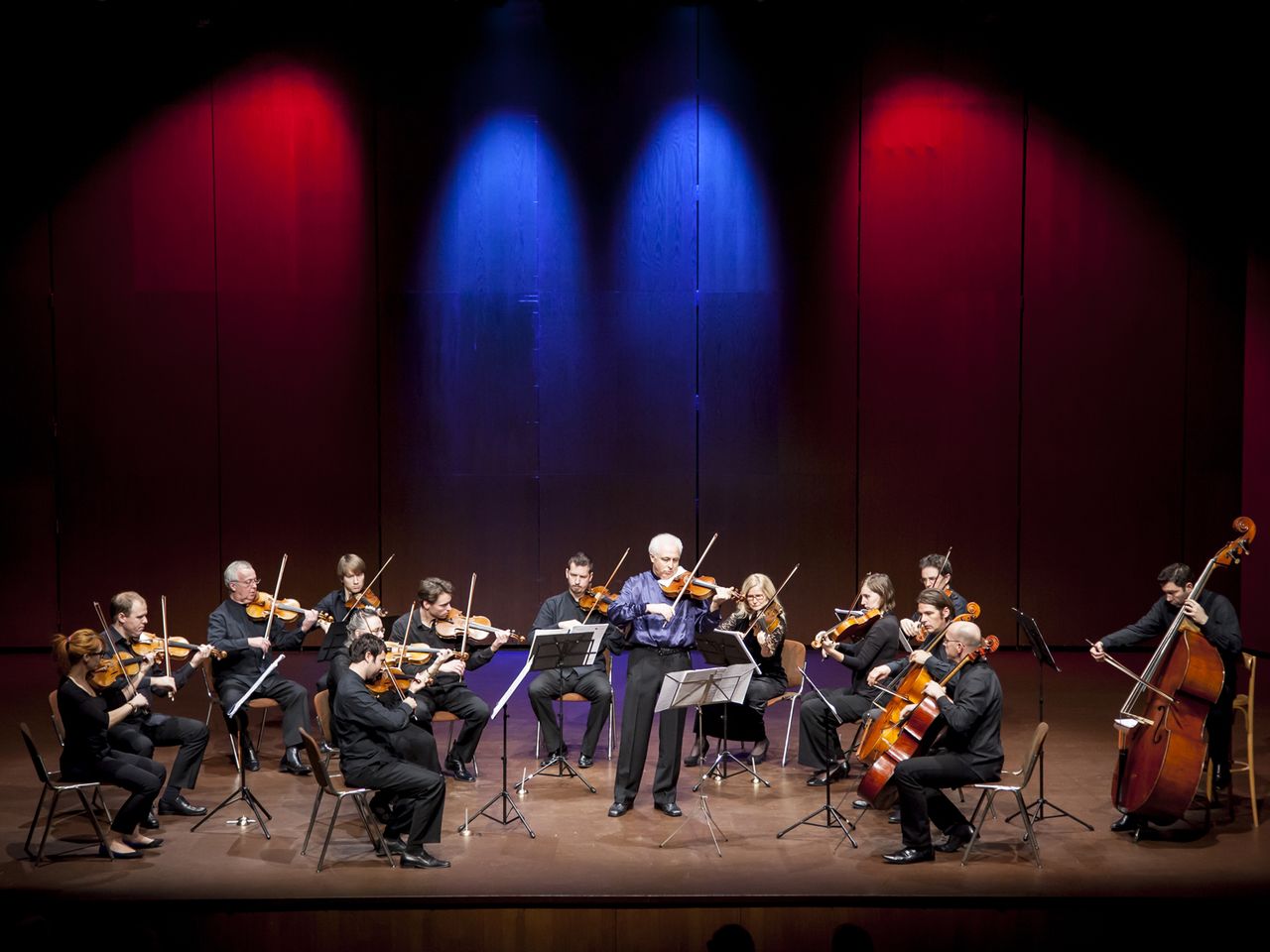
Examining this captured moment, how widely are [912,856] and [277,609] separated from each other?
13.7ft

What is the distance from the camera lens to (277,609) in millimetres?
7738

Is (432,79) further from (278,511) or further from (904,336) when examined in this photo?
(904,336)

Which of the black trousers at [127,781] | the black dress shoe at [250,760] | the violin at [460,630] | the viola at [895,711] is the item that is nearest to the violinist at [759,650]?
the viola at [895,711]

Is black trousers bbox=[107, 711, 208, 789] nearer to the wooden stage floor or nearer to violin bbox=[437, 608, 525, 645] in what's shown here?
the wooden stage floor

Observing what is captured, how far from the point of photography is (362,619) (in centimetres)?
616

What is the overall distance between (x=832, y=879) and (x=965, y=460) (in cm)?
575

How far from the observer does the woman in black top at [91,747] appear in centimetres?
576

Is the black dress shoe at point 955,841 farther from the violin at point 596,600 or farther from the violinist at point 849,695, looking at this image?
the violin at point 596,600

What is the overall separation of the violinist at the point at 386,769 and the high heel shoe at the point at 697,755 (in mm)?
2046

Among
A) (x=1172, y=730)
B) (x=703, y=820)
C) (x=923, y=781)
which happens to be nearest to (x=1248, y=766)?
(x=1172, y=730)

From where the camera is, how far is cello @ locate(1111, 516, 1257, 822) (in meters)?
5.72

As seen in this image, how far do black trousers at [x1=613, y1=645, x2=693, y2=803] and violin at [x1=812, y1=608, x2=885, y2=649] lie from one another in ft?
3.23

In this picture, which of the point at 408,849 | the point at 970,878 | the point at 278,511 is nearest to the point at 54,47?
the point at 278,511

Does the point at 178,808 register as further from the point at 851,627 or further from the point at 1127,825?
the point at 1127,825
